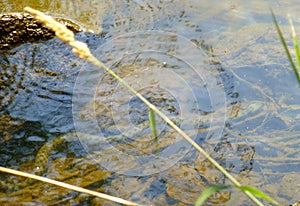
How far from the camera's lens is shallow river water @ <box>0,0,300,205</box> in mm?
2996

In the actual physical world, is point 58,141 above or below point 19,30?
below

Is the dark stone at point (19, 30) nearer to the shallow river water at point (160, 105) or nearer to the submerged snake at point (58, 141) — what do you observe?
the shallow river water at point (160, 105)

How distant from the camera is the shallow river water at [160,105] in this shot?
300 centimetres

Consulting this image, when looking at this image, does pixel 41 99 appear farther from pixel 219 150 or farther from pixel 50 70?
pixel 219 150

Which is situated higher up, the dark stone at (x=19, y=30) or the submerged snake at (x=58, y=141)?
the dark stone at (x=19, y=30)

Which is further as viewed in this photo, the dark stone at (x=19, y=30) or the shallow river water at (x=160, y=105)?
the dark stone at (x=19, y=30)

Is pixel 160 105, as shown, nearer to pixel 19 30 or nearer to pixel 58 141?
pixel 58 141

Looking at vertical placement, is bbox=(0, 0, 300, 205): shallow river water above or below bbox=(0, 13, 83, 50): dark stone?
below

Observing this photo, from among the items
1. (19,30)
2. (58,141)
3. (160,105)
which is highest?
(19,30)

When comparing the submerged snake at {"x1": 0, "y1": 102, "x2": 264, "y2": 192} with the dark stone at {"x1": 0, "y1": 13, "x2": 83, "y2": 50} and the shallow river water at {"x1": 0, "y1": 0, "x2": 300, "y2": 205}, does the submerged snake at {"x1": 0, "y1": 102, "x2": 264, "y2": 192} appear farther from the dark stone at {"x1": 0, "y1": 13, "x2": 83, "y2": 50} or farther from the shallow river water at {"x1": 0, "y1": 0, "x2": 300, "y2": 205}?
the dark stone at {"x1": 0, "y1": 13, "x2": 83, "y2": 50}

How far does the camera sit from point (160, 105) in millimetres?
3385

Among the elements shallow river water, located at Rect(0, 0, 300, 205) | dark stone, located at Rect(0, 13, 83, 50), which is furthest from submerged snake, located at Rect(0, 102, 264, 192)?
dark stone, located at Rect(0, 13, 83, 50)

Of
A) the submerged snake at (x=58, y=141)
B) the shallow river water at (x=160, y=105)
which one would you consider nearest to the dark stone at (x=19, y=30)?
the shallow river water at (x=160, y=105)

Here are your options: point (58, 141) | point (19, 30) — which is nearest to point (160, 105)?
point (58, 141)
